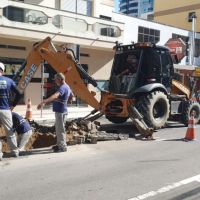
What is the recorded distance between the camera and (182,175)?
26.1 ft

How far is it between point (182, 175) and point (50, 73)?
16.2 meters

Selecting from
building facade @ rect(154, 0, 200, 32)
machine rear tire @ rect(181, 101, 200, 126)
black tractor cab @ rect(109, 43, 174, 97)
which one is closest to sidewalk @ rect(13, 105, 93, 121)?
black tractor cab @ rect(109, 43, 174, 97)

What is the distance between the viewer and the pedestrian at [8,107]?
874cm

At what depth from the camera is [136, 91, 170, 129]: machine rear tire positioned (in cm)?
1340

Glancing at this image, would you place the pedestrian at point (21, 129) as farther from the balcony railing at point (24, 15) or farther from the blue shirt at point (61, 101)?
the balcony railing at point (24, 15)


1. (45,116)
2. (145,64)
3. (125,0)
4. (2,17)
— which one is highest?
(125,0)

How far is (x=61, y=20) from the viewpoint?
74.4 ft

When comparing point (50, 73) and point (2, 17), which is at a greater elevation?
point (2, 17)

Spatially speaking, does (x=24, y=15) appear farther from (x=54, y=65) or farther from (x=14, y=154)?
(x=14, y=154)

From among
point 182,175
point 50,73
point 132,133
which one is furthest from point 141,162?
point 50,73

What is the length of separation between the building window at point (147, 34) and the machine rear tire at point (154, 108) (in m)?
19.1

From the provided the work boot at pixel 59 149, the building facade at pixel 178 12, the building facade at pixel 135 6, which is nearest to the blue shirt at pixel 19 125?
the work boot at pixel 59 149

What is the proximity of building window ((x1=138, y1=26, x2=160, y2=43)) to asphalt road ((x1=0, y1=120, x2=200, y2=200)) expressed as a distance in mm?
22508

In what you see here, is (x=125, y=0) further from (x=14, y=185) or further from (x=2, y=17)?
(x=14, y=185)
